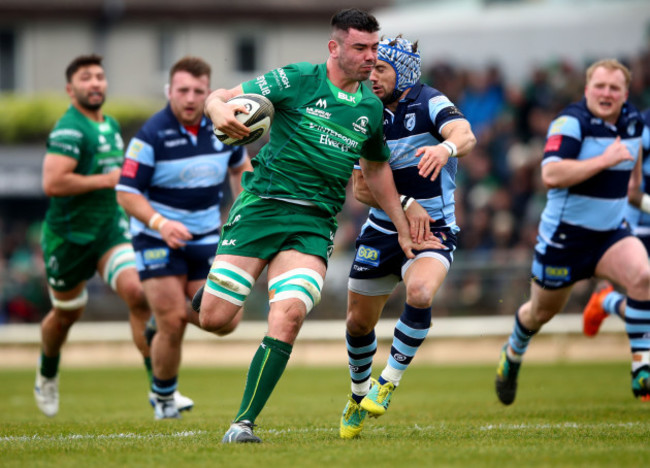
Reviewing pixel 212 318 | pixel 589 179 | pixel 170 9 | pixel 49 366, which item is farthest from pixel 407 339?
pixel 170 9

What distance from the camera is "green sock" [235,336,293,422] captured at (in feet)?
20.5

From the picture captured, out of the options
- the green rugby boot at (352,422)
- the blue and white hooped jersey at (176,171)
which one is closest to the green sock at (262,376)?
the green rugby boot at (352,422)

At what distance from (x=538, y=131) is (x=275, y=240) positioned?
1338 centimetres

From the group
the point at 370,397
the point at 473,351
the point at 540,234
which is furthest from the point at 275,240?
the point at 473,351

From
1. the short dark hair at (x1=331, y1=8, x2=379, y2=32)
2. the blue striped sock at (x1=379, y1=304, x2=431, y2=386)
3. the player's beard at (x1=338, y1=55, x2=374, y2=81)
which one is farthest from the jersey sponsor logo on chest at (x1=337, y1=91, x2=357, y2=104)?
the blue striped sock at (x1=379, y1=304, x2=431, y2=386)

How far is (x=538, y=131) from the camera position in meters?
19.2

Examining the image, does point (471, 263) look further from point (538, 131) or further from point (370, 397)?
point (370, 397)

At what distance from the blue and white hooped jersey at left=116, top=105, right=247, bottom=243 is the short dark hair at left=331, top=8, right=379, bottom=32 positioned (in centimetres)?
275

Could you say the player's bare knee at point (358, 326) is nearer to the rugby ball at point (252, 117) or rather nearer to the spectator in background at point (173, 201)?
the rugby ball at point (252, 117)

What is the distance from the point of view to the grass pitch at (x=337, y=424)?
18.4 ft

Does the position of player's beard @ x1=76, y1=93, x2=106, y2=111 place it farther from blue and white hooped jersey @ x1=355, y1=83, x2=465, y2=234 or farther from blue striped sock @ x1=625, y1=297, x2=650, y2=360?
blue striped sock @ x1=625, y1=297, x2=650, y2=360

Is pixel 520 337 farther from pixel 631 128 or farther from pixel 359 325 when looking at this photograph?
pixel 359 325

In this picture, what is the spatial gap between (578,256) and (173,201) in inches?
144

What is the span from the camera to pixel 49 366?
10352 millimetres
